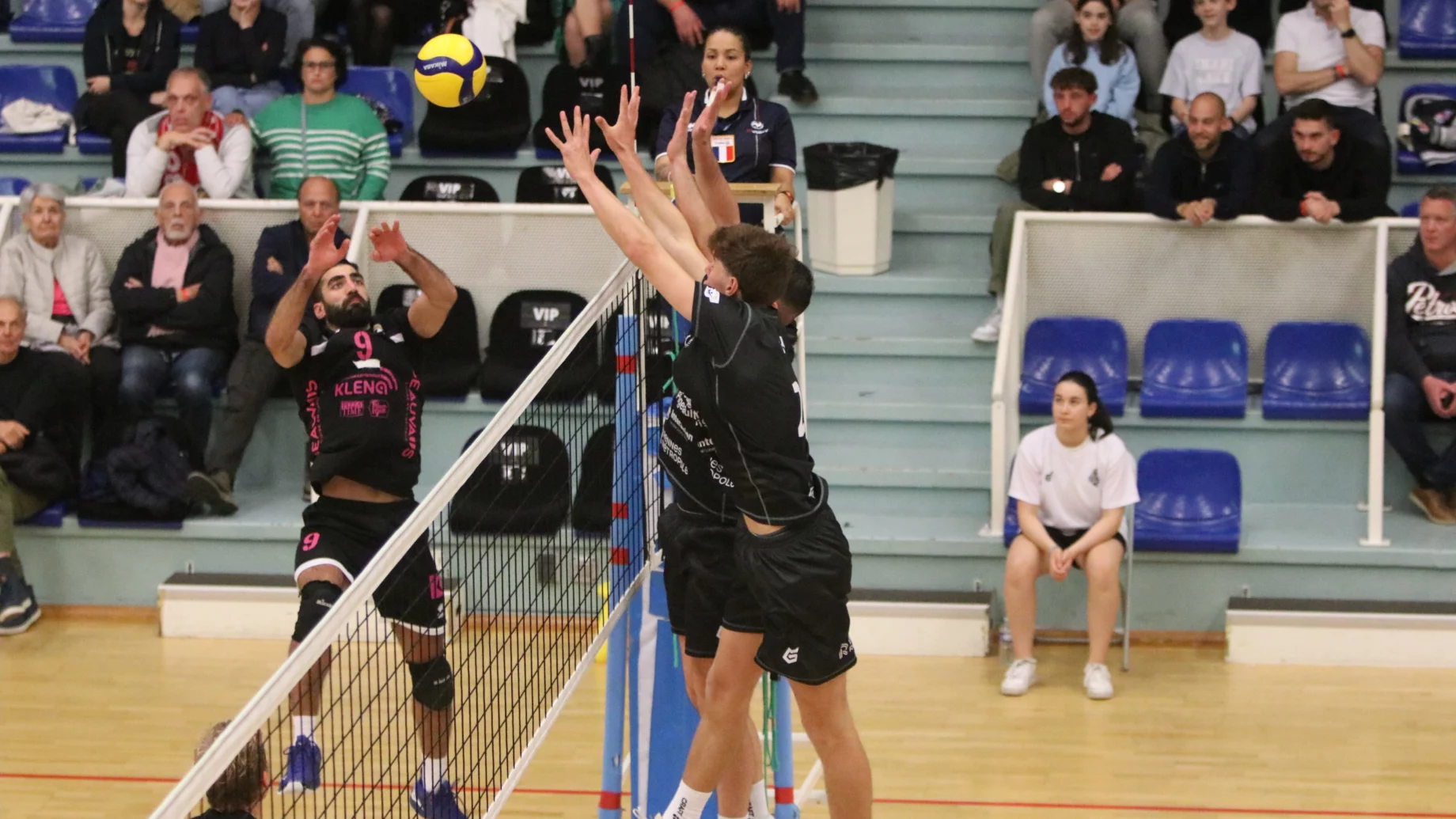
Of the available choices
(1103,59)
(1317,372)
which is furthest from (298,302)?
(1103,59)

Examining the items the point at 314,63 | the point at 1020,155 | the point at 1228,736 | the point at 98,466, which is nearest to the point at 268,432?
the point at 98,466

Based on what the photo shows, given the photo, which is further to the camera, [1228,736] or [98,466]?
[98,466]

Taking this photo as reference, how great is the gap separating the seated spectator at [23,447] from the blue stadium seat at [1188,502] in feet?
18.7

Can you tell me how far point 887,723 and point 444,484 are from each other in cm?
385

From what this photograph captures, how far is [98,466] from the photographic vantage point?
9406 millimetres

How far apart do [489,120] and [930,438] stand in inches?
137

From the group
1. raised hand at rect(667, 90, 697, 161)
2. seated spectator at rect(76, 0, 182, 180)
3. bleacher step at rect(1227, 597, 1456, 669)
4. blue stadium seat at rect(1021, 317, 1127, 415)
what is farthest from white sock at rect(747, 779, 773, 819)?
seated spectator at rect(76, 0, 182, 180)

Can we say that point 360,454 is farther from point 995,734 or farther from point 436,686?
point 995,734

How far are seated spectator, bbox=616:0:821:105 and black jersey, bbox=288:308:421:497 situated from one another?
15.9 ft

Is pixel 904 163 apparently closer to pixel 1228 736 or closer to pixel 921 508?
pixel 921 508

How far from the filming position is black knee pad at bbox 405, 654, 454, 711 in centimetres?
592

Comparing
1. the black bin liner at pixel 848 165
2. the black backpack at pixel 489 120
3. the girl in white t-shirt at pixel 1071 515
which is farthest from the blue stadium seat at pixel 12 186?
the girl in white t-shirt at pixel 1071 515

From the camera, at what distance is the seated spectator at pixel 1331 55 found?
34.0 feet

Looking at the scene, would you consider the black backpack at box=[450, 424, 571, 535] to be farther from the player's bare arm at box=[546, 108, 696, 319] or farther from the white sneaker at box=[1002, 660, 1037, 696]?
the player's bare arm at box=[546, 108, 696, 319]
